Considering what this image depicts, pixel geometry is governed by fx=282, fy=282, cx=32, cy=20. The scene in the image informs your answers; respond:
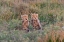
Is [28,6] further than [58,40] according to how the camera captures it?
Yes

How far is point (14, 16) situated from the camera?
32.1 ft

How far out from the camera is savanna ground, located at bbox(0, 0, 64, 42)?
23.4 ft

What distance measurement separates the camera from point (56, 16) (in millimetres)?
9758

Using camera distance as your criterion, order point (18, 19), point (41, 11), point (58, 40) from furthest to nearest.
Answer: point (41, 11), point (18, 19), point (58, 40)

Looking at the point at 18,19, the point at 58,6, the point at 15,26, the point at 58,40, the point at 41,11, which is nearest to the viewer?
the point at 58,40

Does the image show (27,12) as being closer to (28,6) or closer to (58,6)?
(28,6)

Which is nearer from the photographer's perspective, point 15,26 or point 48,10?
point 15,26

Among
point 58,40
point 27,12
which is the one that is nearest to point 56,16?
point 27,12

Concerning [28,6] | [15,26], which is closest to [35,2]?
[28,6]

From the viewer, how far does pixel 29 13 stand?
10109 mm

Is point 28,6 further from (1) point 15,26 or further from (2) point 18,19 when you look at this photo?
(1) point 15,26

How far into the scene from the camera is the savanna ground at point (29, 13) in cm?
713

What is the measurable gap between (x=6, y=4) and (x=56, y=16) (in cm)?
201

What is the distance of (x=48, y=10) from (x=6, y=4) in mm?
1581
